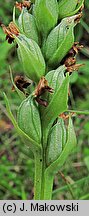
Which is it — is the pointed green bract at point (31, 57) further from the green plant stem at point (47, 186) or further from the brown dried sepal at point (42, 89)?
the green plant stem at point (47, 186)

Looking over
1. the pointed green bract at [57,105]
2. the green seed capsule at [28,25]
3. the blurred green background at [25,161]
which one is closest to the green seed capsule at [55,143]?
the pointed green bract at [57,105]

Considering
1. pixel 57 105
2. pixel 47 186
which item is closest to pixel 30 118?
pixel 57 105

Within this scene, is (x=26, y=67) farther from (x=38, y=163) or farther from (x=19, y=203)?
(x=19, y=203)

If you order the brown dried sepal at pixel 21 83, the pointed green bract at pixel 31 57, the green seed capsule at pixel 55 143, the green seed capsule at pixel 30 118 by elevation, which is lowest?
the green seed capsule at pixel 55 143

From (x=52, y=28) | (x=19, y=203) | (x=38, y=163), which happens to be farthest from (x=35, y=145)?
(x=52, y=28)

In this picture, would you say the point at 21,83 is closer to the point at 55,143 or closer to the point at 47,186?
the point at 55,143
